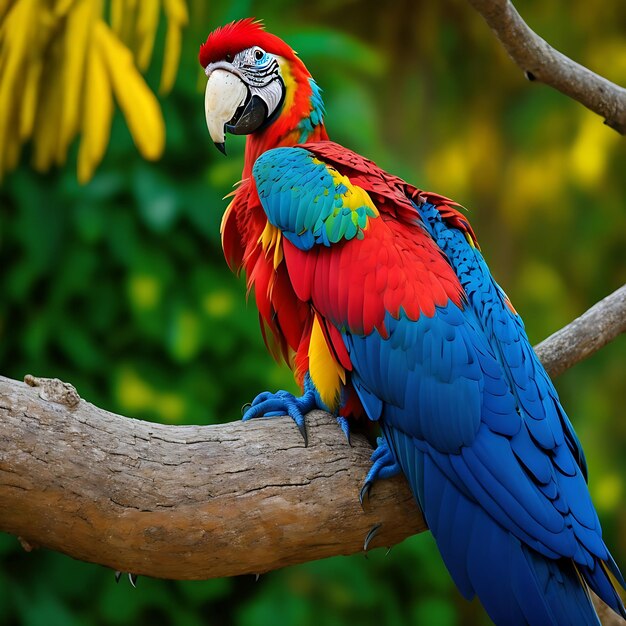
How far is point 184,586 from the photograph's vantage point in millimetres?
2008

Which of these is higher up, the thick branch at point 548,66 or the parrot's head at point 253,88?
the thick branch at point 548,66

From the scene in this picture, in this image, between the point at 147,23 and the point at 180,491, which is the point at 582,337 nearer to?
the point at 180,491

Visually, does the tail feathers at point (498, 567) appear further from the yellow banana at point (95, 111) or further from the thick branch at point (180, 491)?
the yellow banana at point (95, 111)

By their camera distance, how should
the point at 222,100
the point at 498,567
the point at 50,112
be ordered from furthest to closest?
the point at 50,112, the point at 222,100, the point at 498,567

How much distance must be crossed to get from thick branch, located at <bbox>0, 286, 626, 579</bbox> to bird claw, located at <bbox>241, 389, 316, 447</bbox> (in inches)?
0.8

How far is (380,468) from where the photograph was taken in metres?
1.08

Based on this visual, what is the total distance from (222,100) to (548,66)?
1.67 feet

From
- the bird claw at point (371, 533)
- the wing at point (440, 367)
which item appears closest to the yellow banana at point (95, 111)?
the wing at point (440, 367)

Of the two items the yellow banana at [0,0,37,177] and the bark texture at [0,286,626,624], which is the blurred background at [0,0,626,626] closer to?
the yellow banana at [0,0,37,177]

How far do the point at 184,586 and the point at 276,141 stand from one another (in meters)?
1.22

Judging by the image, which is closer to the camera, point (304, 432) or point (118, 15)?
point (304, 432)

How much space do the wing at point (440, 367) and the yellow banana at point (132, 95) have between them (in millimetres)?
709

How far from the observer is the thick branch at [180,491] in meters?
0.96

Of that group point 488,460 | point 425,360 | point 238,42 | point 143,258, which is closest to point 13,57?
point 143,258
